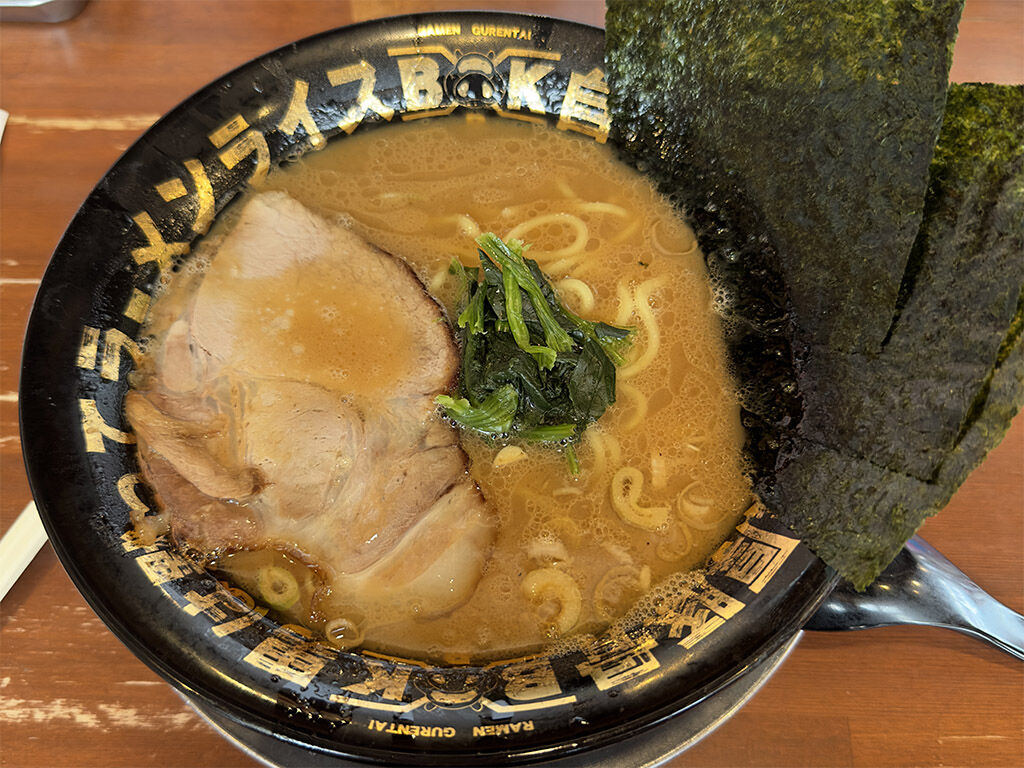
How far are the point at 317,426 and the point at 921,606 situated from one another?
4.90 ft

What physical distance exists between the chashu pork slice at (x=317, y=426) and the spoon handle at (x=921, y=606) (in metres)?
0.85

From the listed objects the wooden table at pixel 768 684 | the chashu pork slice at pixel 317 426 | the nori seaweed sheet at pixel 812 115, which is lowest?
the wooden table at pixel 768 684

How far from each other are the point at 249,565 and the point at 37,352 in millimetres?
652

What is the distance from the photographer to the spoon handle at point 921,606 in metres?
1.44

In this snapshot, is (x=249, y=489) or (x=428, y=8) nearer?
(x=249, y=489)

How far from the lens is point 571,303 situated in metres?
1.72

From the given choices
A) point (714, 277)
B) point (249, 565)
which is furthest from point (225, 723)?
point (714, 277)

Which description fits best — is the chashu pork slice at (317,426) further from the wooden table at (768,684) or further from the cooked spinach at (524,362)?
A: the wooden table at (768,684)

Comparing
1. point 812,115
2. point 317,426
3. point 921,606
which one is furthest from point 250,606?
point 812,115

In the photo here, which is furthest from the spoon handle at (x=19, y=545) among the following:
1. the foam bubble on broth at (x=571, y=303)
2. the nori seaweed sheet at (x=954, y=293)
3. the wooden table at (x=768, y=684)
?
the nori seaweed sheet at (x=954, y=293)

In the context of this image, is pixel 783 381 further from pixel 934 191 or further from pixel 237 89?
pixel 237 89

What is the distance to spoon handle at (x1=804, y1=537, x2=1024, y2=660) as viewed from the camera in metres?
1.44

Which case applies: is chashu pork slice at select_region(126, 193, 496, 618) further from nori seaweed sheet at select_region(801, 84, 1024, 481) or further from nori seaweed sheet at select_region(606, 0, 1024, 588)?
nori seaweed sheet at select_region(801, 84, 1024, 481)

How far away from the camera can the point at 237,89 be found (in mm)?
1606
